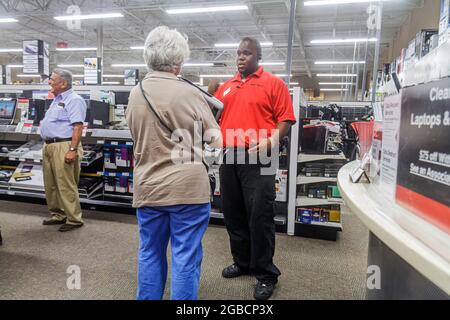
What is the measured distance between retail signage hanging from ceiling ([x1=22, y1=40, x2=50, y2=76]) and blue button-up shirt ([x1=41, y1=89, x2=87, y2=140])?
72.7 inches

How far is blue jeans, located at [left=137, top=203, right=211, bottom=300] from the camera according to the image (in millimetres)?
1500

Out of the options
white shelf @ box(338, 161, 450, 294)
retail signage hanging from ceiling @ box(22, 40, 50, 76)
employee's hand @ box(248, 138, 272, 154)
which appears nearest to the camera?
white shelf @ box(338, 161, 450, 294)

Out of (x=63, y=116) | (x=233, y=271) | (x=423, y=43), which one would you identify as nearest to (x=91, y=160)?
(x=63, y=116)

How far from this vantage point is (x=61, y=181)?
133 inches

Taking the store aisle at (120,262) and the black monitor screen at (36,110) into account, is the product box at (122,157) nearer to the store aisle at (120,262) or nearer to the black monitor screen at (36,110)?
the store aisle at (120,262)

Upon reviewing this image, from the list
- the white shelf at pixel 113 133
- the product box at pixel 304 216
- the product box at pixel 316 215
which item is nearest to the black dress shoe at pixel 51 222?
the white shelf at pixel 113 133

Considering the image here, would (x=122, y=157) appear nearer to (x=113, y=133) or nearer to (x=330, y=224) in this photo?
(x=113, y=133)

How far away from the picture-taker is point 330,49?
14.5 m

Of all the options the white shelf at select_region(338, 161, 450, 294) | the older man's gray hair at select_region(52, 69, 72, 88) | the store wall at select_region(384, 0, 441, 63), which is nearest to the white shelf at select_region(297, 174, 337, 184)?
the white shelf at select_region(338, 161, 450, 294)

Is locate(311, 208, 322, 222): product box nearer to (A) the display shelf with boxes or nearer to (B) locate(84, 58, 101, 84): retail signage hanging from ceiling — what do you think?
(A) the display shelf with boxes

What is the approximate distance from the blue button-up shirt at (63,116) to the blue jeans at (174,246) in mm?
2173

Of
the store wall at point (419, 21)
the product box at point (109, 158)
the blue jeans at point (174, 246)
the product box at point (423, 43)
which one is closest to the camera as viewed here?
the blue jeans at point (174, 246)

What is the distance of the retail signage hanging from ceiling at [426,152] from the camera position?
573mm
